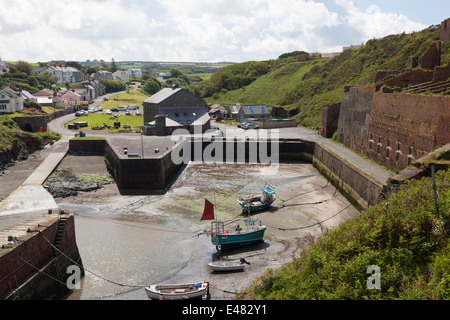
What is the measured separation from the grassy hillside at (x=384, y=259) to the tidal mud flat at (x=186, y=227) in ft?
15.4

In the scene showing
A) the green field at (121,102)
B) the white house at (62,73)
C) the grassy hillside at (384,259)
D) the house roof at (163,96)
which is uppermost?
the white house at (62,73)

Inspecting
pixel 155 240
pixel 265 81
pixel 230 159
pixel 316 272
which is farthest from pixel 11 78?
pixel 316 272

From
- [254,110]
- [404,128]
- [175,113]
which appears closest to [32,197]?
[404,128]

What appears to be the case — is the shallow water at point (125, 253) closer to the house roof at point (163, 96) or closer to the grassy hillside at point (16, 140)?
the grassy hillside at point (16, 140)

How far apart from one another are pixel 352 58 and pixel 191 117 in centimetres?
3685

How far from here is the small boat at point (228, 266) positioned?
60.6 ft

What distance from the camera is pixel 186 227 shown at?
80.6 feet

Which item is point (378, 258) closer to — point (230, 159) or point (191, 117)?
point (230, 159)

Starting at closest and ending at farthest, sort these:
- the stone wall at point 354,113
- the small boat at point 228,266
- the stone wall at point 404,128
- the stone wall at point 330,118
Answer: the small boat at point 228,266, the stone wall at point 404,128, the stone wall at point 354,113, the stone wall at point 330,118

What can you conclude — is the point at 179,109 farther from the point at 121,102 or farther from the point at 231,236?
the point at 121,102

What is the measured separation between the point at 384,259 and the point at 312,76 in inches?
2909

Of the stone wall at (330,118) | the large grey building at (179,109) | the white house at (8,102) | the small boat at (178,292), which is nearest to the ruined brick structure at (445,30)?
the stone wall at (330,118)

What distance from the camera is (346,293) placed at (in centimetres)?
1079
